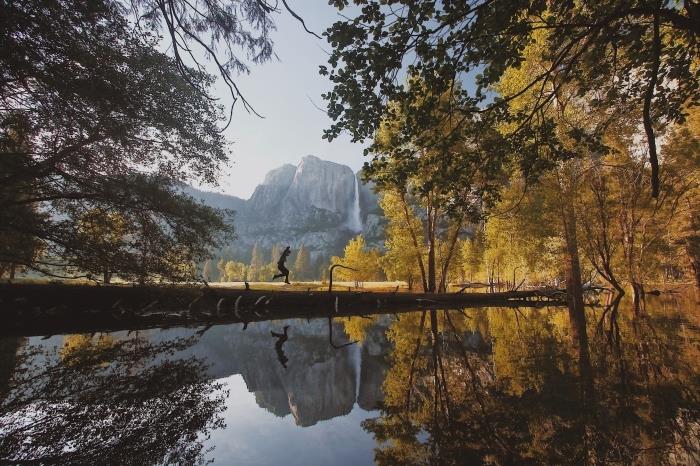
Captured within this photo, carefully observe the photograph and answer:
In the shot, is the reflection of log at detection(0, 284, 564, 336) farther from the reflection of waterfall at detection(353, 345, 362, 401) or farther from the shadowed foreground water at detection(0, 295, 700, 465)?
the reflection of waterfall at detection(353, 345, 362, 401)

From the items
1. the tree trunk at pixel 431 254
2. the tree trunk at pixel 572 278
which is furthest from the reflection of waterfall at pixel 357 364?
the tree trunk at pixel 431 254

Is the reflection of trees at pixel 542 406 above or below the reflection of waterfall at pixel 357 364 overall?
above

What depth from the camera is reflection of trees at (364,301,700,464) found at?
2613 mm

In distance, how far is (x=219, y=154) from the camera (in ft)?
44.1

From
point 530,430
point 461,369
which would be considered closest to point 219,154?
point 461,369

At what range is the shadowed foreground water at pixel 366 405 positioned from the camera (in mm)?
2740

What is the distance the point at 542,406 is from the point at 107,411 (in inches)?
197

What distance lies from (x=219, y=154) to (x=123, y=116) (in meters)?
3.59

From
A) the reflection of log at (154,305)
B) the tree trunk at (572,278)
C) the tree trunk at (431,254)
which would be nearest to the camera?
the tree trunk at (572,278)

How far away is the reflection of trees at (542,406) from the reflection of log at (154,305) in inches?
427

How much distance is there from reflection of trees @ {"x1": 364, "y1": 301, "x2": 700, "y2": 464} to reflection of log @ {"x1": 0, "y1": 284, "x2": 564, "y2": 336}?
10.8m

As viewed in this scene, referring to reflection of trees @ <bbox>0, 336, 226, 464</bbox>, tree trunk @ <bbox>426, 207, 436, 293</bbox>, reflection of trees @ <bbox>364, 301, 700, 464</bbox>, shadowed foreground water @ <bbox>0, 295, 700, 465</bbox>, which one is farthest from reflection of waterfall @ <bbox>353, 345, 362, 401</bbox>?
tree trunk @ <bbox>426, 207, 436, 293</bbox>

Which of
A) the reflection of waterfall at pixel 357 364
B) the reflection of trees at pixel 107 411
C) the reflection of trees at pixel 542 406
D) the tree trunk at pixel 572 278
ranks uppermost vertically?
the tree trunk at pixel 572 278

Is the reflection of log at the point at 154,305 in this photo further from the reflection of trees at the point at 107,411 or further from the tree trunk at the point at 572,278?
the reflection of trees at the point at 107,411
